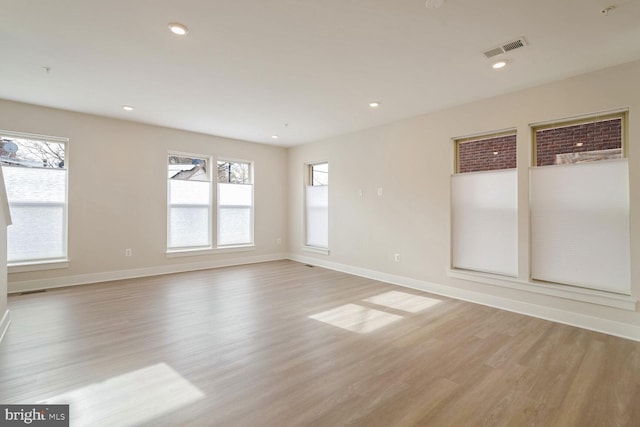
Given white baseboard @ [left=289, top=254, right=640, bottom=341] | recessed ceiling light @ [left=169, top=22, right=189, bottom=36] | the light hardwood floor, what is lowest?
the light hardwood floor

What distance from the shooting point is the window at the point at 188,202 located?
571cm

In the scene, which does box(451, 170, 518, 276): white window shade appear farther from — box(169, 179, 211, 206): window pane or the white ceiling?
box(169, 179, 211, 206): window pane

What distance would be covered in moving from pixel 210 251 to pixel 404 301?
13.1 feet

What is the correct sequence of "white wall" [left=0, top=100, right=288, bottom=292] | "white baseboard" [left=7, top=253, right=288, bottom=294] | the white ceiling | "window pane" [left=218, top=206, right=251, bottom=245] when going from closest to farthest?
the white ceiling
"white baseboard" [left=7, top=253, right=288, bottom=294]
"white wall" [left=0, top=100, right=288, bottom=292]
"window pane" [left=218, top=206, right=251, bottom=245]

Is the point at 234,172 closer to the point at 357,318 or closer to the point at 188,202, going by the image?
the point at 188,202

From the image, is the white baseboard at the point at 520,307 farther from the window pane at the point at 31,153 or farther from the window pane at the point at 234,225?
the window pane at the point at 31,153

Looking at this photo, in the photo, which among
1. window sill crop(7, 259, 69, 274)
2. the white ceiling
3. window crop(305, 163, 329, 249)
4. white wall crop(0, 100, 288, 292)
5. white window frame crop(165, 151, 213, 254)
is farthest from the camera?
window crop(305, 163, 329, 249)

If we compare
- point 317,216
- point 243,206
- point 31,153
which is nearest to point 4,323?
point 31,153

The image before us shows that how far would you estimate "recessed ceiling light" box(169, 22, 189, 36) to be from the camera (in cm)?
242

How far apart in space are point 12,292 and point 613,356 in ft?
23.0

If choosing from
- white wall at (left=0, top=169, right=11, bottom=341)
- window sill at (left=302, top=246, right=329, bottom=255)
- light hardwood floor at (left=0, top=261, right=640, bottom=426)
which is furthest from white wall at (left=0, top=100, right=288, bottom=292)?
window sill at (left=302, top=246, right=329, bottom=255)

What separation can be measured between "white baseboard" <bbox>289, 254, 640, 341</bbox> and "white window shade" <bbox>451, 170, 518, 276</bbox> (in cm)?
36

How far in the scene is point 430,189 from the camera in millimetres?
4539

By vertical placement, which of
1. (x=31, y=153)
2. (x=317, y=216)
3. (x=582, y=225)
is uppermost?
(x=31, y=153)
